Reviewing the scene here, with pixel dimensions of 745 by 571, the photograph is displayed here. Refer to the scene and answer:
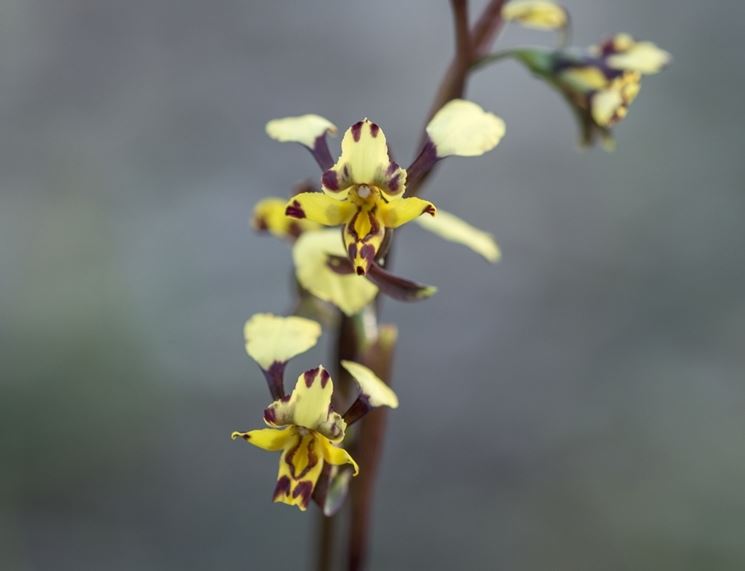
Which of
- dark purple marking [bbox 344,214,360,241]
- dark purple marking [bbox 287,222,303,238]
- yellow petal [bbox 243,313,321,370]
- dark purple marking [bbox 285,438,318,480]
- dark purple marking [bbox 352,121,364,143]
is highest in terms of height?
dark purple marking [bbox 287,222,303,238]

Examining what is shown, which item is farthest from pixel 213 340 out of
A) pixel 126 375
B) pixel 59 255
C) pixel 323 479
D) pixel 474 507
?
pixel 323 479

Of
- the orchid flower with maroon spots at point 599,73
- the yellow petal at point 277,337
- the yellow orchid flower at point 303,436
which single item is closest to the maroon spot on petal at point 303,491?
the yellow orchid flower at point 303,436

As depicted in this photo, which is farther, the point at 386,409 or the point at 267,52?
the point at 267,52

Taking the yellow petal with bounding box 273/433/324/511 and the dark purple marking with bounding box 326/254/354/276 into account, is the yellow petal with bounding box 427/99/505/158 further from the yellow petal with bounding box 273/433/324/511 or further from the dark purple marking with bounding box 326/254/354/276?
the yellow petal with bounding box 273/433/324/511

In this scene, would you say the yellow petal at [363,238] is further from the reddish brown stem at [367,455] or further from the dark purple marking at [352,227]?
→ the reddish brown stem at [367,455]

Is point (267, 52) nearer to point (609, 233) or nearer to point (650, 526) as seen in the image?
point (609, 233)

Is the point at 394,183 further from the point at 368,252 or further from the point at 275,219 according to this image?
the point at 275,219

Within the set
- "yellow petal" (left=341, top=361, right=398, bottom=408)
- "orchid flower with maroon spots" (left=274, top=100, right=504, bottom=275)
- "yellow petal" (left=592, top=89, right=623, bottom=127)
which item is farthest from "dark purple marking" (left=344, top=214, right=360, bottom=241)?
"yellow petal" (left=592, top=89, right=623, bottom=127)

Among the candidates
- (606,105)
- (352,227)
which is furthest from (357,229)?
(606,105)
